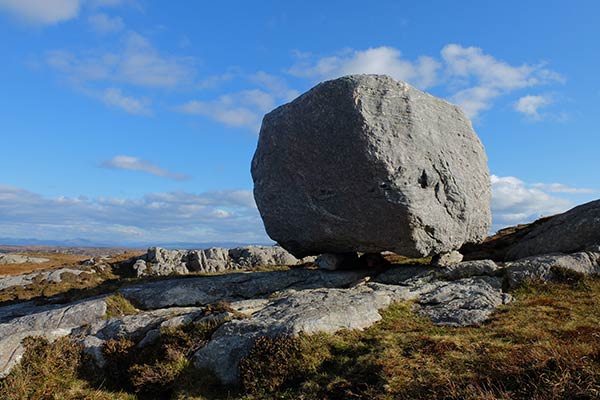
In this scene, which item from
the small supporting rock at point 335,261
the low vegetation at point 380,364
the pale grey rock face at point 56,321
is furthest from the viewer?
the small supporting rock at point 335,261

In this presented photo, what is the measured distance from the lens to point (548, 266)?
19422mm

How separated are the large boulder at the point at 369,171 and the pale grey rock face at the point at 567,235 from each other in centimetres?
334

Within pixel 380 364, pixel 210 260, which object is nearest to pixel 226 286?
pixel 380 364

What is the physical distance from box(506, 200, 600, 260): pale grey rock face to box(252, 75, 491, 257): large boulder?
334 cm

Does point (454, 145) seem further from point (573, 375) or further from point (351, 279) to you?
point (573, 375)

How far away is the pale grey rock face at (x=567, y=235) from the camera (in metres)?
21.6

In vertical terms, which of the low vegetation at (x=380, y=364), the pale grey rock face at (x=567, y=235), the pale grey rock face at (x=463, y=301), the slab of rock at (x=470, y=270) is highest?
the pale grey rock face at (x=567, y=235)

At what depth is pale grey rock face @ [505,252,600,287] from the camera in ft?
62.8

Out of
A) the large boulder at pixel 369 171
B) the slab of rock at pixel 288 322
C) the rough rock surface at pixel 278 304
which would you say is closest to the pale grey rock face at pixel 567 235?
the rough rock surface at pixel 278 304

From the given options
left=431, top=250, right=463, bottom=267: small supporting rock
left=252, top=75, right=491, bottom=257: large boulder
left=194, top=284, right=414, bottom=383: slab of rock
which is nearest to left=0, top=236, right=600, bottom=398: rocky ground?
left=194, top=284, right=414, bottom=383: slab of rock

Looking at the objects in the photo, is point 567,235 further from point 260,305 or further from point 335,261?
point 260,305

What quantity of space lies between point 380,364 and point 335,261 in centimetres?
1224

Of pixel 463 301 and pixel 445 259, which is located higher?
pixel 445 259

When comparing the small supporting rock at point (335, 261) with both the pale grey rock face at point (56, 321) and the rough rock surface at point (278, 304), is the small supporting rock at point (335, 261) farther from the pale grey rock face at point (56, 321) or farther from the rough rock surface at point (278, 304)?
the pale grey rock face at point (56, 321)
